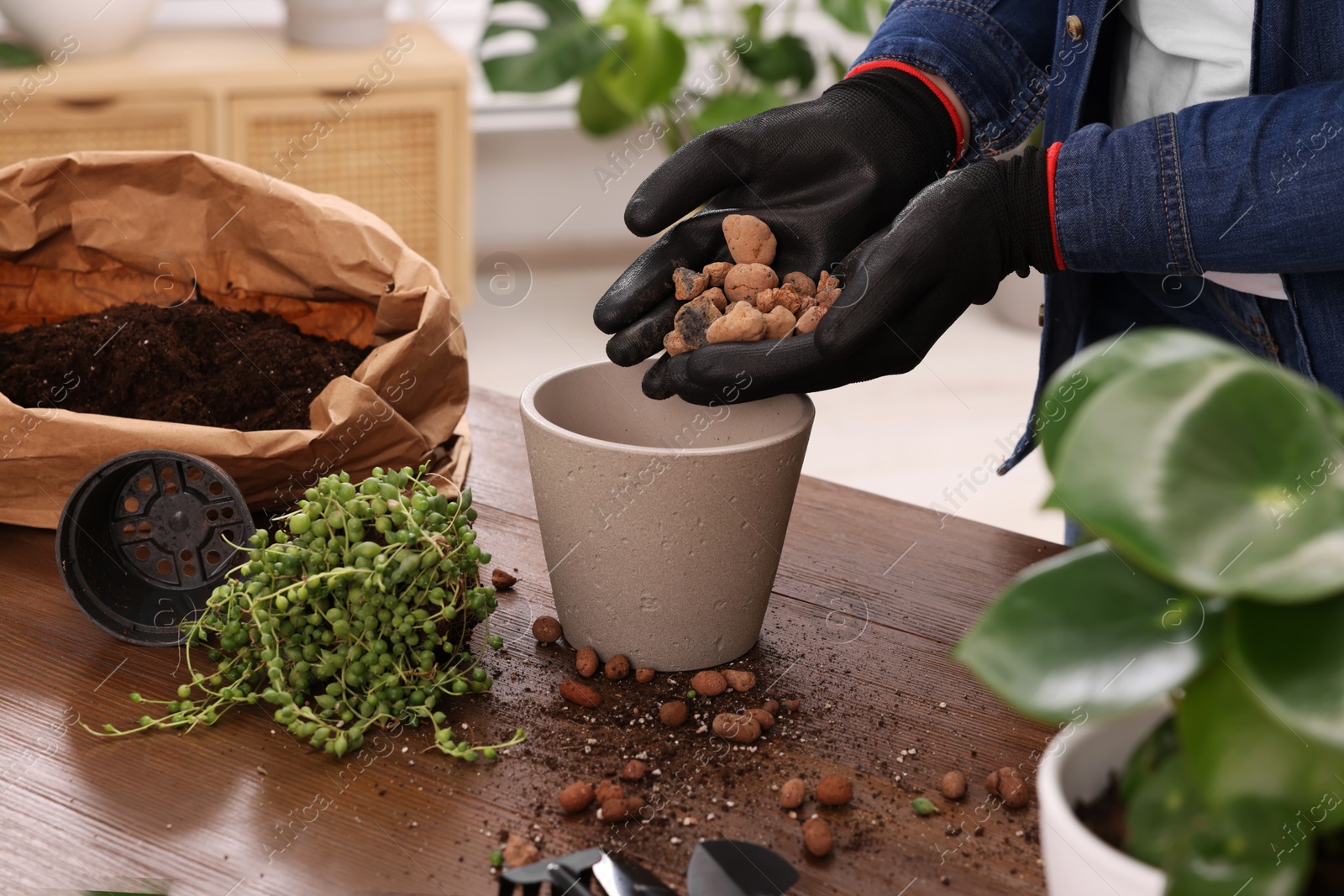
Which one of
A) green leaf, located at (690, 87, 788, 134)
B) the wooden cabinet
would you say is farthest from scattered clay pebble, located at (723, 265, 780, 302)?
green leaf, located at (690, 87, 788, 134)

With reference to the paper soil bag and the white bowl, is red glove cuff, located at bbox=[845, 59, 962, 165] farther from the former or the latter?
the white bowl

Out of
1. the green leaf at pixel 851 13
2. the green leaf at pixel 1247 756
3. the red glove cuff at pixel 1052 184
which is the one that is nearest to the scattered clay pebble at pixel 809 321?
the red glove cuff at pixel 1052 184

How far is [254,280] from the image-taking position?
3.72 feet

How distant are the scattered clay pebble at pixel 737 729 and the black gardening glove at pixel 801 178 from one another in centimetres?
32

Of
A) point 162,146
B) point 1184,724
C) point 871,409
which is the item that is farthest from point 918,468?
point 1184,724

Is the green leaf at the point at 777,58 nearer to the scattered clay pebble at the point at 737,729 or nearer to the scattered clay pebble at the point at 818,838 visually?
the scattered clay pebble at the point at 737,729

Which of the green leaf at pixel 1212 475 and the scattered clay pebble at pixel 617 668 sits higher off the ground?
the green leaf at pixel 1212 475

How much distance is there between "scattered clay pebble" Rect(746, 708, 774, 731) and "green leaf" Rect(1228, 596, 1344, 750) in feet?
1.34

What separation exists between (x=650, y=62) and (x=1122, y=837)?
3.12 m

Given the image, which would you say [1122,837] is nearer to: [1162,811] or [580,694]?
[1162,811]

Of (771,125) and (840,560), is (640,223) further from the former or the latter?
(840,560)

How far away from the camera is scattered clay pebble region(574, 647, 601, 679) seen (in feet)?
2.63

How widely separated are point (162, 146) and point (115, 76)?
0.18 metres

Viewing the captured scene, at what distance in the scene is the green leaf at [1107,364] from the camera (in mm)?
373
